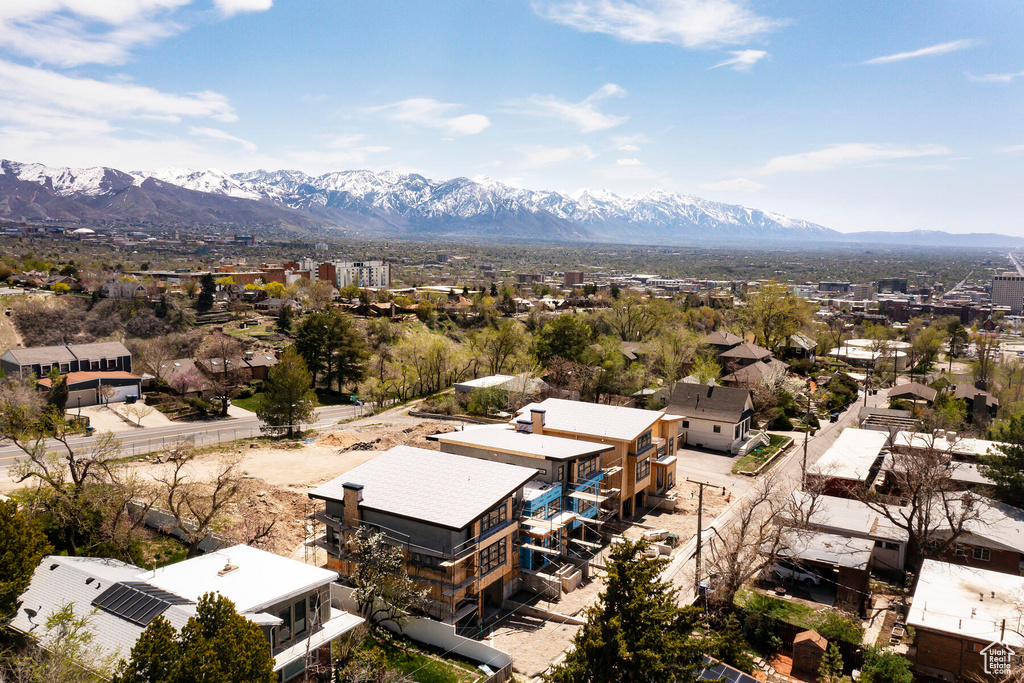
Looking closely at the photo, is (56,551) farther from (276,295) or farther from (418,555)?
(276,295)

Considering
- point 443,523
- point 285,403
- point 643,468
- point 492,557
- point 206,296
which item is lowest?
point 643,468

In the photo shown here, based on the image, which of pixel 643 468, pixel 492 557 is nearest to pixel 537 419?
pixel 643 468

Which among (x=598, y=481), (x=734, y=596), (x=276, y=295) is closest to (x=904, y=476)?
(x=734, y=596)

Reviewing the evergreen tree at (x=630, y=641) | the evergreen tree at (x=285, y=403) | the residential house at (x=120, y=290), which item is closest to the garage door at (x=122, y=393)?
the evergreen tree at (x=285, y=403)

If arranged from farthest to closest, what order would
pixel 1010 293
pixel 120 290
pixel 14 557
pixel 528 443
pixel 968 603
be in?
pixel 1010 293 → pixel 120 290 → pixel 528 443 → pixel 968 603 → pixel 14 557

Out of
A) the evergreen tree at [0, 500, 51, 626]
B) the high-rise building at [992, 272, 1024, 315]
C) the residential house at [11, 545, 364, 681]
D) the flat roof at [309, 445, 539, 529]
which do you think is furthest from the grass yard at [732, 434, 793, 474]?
the high-rise building at [992, 272, 1024, 315]

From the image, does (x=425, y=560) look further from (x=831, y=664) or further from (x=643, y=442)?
(x=643, y=442)

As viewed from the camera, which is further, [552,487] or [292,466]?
[292,466]
